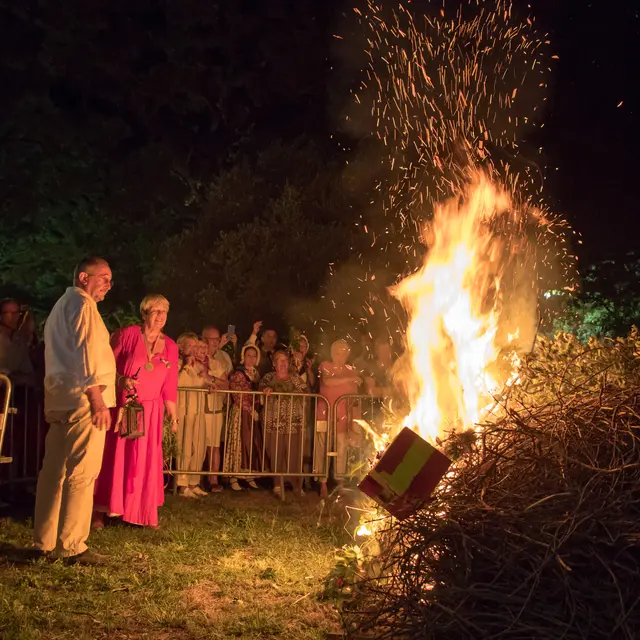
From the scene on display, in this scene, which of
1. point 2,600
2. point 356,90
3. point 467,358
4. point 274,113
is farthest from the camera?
point 274,113

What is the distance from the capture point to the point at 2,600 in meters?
5.14

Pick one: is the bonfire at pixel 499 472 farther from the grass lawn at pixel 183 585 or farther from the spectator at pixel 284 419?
the spectator at pixel 284 419

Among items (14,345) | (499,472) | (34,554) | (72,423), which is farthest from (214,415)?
(499,472)

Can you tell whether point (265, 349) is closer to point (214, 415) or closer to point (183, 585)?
point (214, 415)

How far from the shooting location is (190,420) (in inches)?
378

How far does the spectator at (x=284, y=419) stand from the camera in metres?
9.84

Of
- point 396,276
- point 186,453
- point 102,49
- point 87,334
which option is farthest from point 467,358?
point 102,49

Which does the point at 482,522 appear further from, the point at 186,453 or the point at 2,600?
the point at 186,453

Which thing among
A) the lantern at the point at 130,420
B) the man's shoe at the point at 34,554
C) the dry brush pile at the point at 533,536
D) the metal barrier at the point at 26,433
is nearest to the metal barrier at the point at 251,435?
the metal barrier at the point at 26,433

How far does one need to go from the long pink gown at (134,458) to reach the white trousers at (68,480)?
107 centimetres

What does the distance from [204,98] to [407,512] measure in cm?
1995

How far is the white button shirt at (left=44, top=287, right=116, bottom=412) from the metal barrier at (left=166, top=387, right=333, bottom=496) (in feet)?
11.6

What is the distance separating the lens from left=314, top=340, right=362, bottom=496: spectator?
9898mm

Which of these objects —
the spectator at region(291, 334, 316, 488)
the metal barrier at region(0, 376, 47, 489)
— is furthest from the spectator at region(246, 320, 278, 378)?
the metal barrier at region(0, 376, 47, 489)
